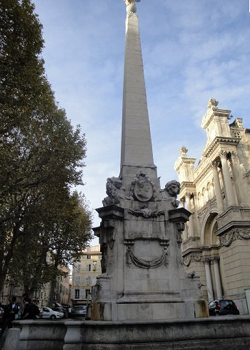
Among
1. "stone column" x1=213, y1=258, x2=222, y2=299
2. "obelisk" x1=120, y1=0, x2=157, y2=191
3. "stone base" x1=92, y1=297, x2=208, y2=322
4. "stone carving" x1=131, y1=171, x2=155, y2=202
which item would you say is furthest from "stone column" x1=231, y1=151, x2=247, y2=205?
"stone base" x1=92, y1=297, x2=208, y2=322

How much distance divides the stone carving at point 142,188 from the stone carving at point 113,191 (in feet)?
1.15

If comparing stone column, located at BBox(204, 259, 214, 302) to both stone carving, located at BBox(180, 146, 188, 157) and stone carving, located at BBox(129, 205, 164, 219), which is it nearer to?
stone carving, located at BBox(180, 146, 188, 157)

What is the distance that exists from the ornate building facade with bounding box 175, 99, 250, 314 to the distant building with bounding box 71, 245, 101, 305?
3812 centimetres

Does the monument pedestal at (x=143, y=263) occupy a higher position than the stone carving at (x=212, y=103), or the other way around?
the stone carving at (x=212, y=103)

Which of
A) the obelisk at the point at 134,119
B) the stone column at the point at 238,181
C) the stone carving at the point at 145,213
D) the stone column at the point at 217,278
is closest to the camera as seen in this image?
the stone carving at the point at 145,213

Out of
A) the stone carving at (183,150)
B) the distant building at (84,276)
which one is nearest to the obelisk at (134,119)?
the stone carving at (183,150)

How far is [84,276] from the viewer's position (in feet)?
227

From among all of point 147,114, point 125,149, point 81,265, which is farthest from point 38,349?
point 81,265

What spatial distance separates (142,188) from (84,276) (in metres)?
64.7

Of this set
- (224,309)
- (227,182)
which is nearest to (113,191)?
(224,309)

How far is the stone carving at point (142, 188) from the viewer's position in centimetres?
888

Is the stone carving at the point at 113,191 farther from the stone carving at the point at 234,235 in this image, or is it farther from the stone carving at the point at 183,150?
the stone carving at the point at 183,150

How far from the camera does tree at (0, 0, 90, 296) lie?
487 inches

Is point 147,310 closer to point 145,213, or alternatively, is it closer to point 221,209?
point 145,213
